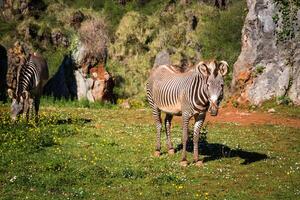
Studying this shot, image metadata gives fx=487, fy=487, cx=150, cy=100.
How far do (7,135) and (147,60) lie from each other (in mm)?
29210

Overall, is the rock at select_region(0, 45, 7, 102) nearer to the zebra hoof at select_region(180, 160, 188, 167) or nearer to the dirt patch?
the dirt patch

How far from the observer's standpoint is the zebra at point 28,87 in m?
23.1

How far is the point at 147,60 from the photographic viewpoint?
159ft

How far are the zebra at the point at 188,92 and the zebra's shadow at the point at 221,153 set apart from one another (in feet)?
4.62

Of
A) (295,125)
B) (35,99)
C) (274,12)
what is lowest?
(295,125)

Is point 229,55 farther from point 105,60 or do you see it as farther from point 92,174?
point 92,174

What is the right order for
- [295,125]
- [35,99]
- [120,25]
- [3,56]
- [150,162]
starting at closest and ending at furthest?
[150,162]
[35,99]
[295,125]
[3,56]
[120,25]

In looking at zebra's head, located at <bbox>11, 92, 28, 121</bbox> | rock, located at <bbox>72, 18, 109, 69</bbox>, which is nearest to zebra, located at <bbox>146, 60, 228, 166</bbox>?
zebra's head, located at <bbox>11, 92, 28, 121</bbox>

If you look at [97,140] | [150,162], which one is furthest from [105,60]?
[150,162]

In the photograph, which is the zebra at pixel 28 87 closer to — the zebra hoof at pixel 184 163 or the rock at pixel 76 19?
the zebra hoof at pixel 184 163

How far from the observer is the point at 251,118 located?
98.8ft

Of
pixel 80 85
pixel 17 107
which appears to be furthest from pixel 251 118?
pixel 80 85

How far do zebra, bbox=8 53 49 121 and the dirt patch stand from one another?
10510 millimetres

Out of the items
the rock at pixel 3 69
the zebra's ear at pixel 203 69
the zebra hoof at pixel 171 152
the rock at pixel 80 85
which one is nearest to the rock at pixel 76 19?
the rock at pixel 80 85
